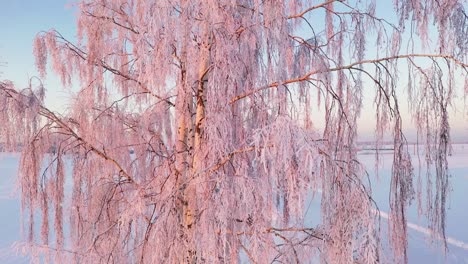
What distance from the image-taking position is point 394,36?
2893mm

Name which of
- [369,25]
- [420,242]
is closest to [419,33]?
[369,25]

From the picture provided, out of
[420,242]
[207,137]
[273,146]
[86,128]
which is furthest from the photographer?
[420,242]

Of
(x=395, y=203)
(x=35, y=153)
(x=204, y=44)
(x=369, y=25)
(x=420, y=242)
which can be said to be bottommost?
(x=420, y=242)

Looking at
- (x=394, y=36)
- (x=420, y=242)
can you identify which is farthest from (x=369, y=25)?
(x=420, y=242)

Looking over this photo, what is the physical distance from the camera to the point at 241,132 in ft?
10.3

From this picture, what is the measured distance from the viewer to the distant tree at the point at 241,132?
2268mm

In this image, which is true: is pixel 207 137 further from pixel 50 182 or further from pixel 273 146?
pixel 50 182

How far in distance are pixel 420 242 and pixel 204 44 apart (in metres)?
9.34

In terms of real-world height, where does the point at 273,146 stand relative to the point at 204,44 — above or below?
below

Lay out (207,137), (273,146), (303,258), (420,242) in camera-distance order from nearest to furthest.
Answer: (273,146) < (207,137) < (303,258) < (420,242)

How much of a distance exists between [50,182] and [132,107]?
0.95m

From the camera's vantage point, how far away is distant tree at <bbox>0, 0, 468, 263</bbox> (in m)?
2.27

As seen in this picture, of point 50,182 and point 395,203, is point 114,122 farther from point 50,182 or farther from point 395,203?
point 395,203

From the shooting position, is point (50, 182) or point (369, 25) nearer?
point (369, 25)
